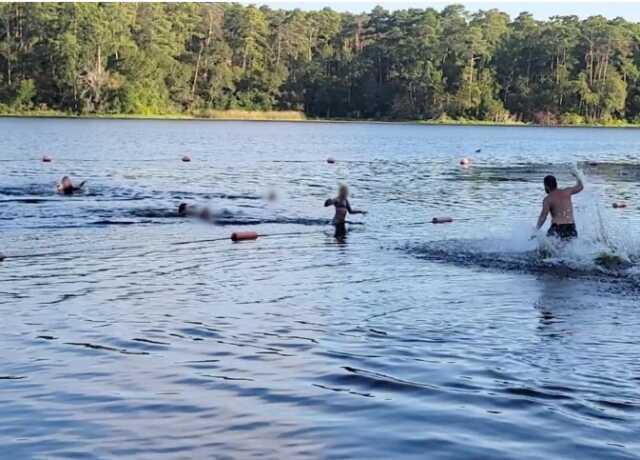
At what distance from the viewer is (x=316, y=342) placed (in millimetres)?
11438

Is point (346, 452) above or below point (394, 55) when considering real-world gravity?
below

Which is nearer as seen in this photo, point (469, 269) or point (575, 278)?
point (575, 278)

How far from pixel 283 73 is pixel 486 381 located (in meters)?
131

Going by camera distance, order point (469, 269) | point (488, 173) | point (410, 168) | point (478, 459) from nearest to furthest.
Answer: point (478, 459), point (469, 269), point (488, 173), point (410, 168)

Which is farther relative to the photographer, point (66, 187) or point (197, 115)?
point (197, 115)

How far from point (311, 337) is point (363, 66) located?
133522mm

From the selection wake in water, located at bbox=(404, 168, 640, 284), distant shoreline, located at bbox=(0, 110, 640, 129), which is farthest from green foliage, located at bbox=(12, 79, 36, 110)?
wake in water, located at bbox=(404, 168, 640, 284)

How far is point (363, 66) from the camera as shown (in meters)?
143

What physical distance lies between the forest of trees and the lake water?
100 meters

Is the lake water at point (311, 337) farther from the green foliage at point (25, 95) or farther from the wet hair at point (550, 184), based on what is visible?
the green foliage at point (25, 95)

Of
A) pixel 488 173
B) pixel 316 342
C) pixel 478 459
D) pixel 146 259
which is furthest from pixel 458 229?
pixel 488 173

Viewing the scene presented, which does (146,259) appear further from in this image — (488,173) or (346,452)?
(488,173)

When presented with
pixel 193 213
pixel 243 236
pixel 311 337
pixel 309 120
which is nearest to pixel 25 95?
pixel 309 120

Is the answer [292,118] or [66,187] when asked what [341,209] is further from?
[292,118]
